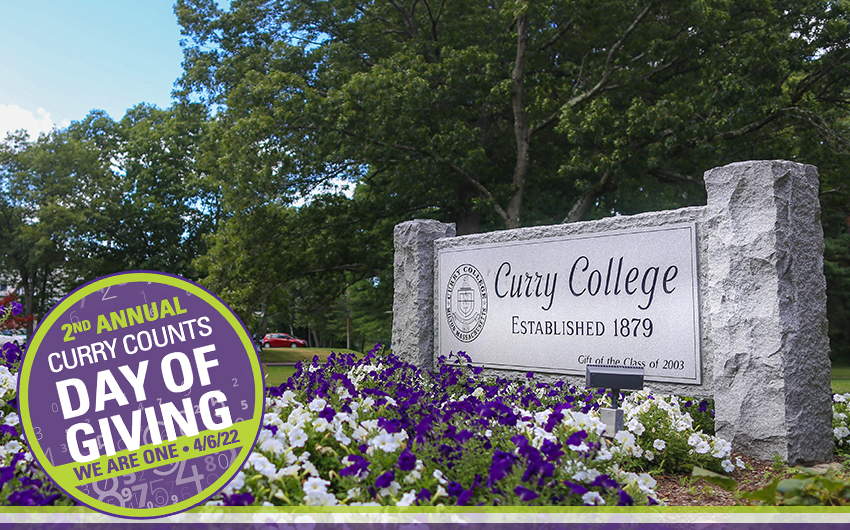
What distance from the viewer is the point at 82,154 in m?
22.8

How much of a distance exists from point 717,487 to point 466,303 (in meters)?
3.30

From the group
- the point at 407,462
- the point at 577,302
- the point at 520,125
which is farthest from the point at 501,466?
the point at 520,125

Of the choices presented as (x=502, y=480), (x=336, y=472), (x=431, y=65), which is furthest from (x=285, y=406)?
(x=431, y=65)

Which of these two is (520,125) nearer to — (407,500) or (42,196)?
(407,500)

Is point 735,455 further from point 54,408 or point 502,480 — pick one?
point 54,408

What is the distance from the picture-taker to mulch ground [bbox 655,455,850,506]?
3645 mm

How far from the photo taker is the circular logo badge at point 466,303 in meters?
6.60

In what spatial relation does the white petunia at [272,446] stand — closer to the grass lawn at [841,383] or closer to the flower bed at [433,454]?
the flower bed at [433,454]

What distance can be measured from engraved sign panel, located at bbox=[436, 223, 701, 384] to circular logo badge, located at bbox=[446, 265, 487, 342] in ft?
0.04

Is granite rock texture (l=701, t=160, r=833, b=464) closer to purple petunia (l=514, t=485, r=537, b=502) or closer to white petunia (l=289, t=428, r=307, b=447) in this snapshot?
purple petunia (l=514, t=485, r=537, b=502)

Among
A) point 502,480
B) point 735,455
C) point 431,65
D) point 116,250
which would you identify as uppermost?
point 431,65

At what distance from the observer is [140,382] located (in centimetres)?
287

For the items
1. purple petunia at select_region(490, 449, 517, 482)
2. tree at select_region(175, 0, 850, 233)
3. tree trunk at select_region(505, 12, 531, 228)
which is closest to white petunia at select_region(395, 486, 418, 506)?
purple petunia at select_region(490, 449, 517, 482)

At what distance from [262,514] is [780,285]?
4006mm
